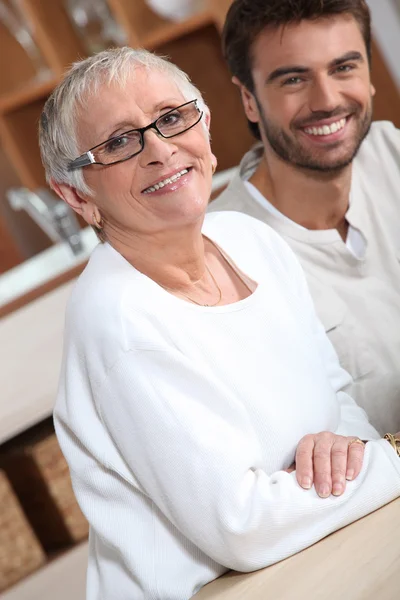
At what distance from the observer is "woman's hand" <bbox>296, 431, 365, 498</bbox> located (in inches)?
44.9

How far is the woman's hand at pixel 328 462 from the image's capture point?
1.14 m

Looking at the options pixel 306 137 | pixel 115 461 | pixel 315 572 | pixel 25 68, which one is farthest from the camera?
pixel 25 68

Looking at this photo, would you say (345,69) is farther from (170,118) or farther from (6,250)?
(6,250)

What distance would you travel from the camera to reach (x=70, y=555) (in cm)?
202

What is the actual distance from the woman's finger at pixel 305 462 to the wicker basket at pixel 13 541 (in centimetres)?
96

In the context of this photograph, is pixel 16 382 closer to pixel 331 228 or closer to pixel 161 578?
pixel 331 228

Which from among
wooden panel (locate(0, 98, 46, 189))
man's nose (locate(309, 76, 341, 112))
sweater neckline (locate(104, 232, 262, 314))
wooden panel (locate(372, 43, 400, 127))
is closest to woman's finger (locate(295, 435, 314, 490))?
sweater neckline (locate(104, 232, 262, 314))

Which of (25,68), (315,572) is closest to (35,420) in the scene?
(315,572)

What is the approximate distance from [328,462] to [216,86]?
244 cm

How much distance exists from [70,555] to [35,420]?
0.36m

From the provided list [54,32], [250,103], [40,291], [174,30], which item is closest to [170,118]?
[250,103]

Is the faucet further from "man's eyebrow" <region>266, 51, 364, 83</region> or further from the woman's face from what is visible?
the woman's face

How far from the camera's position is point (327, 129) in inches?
70.7

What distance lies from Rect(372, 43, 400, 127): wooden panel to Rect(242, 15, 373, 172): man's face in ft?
3.29
